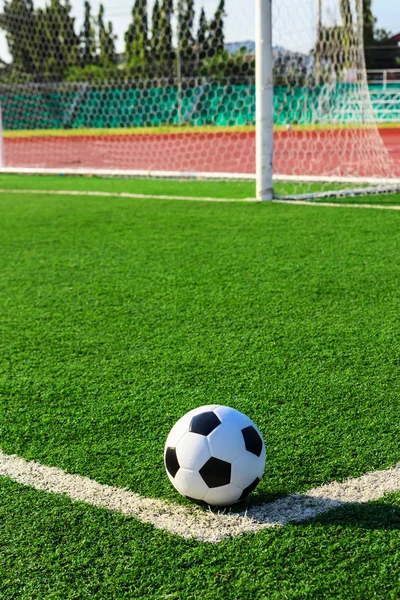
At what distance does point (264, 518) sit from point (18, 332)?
7.47 ft

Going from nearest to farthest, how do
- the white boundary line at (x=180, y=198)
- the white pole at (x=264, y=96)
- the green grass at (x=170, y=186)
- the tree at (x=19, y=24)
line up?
the white boundary line at (x=180, y=198), the white pole at (x=264, y=96), the green grass at (x=170, y=186), the tree at (x=19, y=24)

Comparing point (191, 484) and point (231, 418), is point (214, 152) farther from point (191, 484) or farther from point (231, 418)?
point (191, 484)

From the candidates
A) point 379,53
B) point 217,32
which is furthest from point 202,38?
point 379,53

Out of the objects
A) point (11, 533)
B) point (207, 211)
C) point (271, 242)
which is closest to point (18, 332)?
point (11, 533)

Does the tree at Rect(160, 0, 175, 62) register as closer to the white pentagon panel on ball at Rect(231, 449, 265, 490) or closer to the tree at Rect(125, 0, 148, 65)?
the tree at Rect(125, 0, 148, 65)

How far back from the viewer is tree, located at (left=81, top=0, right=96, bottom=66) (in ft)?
47.2

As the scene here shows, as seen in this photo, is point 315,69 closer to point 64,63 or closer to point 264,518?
point 64,63

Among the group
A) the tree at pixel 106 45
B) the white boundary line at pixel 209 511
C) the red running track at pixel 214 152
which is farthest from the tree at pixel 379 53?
the white boundary line at pixel 209 511

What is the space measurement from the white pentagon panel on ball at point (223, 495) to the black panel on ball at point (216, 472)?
0.02 meters

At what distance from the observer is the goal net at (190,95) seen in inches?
382

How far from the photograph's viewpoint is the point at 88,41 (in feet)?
48.8

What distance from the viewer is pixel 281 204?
8.12 metres

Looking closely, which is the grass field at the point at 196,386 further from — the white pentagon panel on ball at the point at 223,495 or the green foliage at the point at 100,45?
the green foliage at the point at 100,45

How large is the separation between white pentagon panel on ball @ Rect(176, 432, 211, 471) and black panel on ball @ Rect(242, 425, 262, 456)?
13cm
